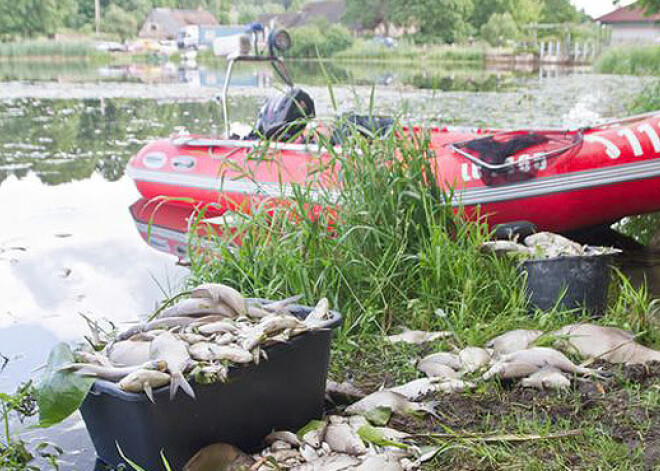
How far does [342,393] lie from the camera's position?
2844 mm

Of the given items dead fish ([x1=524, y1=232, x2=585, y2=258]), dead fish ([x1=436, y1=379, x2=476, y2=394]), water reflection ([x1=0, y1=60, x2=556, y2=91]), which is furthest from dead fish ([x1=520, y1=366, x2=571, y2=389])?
water reflection ([x1=0, y1=60, x2=556, y2=91])

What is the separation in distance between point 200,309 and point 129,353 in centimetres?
32

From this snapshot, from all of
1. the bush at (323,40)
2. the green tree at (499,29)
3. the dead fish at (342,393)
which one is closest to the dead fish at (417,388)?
the dead fish at (342,393)

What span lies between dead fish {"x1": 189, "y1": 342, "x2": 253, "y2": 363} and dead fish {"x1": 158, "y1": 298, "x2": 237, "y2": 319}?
1.02ft

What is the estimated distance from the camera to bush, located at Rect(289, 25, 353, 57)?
38.5 m

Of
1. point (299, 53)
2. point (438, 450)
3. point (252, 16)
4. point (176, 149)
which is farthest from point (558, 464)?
point (252, 16)

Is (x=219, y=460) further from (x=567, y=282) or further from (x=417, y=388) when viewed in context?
(x=567, y=282)

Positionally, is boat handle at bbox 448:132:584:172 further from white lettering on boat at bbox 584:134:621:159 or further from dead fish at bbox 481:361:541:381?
dead fish at bbox 481:361:541:381

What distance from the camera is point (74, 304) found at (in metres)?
5.13

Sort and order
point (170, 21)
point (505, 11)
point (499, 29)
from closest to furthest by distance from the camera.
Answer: point (499, 29) < point (505, 11) < point (170, 21)

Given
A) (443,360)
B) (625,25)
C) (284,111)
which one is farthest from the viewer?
(625,25)

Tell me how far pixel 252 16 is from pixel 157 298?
51.3 m

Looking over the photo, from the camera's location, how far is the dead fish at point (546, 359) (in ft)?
9.16

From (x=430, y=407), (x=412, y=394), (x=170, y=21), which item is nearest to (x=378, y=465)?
(x=430, y=407)
